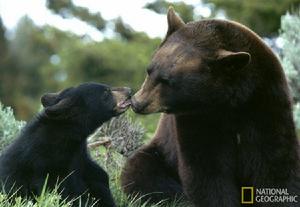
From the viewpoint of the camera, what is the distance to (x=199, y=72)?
4656 mm

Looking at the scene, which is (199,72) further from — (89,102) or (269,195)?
(89,102)

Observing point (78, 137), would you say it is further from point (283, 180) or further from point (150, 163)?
point (283, 180)

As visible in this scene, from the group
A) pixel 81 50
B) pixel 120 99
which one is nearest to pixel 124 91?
pixel 120 99

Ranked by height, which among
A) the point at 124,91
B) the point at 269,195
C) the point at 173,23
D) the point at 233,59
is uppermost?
the point at 173,23

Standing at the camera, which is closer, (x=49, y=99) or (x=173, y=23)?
(x=173, y=23)

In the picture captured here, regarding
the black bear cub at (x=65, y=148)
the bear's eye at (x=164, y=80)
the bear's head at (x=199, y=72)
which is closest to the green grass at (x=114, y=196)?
the black bear cub at (x=65, y=148)

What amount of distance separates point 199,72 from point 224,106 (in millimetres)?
305

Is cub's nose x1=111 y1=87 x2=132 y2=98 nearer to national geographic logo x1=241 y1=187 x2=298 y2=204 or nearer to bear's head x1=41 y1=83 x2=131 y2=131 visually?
bear's head x1=41 y1=83 x2=131 y2=131

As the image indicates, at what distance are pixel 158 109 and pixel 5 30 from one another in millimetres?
26488

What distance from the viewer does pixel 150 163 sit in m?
5.98

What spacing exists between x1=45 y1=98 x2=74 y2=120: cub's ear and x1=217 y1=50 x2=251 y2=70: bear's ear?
140cm

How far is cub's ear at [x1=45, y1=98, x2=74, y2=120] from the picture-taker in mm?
5297

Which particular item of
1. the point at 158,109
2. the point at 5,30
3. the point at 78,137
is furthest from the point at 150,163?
the point at 5,30

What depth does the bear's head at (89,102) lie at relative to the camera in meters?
5.46
